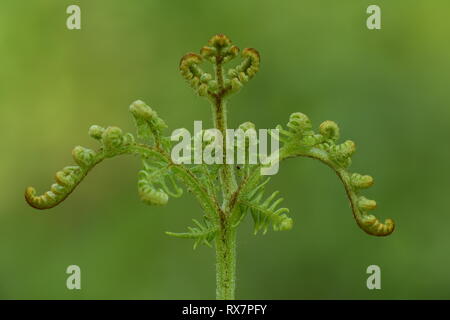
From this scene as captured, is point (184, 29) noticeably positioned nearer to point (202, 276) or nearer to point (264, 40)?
point (264, 40)

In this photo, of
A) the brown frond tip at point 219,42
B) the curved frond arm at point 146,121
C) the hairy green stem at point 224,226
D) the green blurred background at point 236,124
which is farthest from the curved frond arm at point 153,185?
the green blurred background at point 236,124

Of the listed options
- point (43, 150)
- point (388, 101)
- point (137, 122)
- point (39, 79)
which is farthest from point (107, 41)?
point (137, 122)

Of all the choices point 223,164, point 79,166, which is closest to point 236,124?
point 223,164

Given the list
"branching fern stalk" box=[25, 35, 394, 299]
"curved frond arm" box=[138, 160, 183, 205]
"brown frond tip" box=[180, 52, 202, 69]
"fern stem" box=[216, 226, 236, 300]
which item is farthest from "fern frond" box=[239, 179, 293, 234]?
"brown frond tip" box=[180, 52, 202, 69]

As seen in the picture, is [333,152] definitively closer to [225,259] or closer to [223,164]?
[223,164]

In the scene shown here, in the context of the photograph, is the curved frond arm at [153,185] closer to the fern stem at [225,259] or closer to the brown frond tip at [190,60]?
the fern stem at [225,259]

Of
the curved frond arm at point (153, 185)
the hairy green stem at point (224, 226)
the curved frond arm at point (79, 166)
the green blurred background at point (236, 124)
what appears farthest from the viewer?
the green blurred background at point (236, 124)
